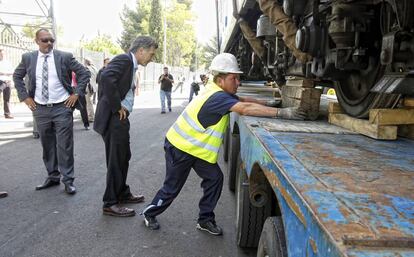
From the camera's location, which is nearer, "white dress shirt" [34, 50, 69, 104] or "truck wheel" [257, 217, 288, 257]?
"truck wheel" [257, 217, 288, 257]

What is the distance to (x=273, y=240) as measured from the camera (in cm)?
192

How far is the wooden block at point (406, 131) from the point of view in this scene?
2.80 m

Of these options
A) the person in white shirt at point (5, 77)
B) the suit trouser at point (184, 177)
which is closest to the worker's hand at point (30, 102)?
the suit trouser at point (184, 177)

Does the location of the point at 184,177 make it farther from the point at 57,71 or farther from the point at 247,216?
the point at 57,71

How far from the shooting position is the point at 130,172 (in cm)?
632

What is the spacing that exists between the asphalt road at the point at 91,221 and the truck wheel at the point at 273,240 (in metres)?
1.63

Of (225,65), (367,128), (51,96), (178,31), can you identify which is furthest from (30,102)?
(178,31)

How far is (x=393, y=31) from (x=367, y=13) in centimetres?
41

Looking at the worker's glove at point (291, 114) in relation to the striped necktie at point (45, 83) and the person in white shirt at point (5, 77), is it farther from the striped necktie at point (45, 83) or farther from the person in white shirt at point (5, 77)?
the person in white shirt at point (5, 77)

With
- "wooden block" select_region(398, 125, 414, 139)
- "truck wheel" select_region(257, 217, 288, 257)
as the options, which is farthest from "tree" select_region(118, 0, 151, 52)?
"truck wheel" select_region(257, 217, 288, 257)

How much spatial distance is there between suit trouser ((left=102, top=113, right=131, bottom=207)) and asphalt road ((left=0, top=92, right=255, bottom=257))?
28 centimetres

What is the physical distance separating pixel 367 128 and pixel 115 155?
8.49 feet

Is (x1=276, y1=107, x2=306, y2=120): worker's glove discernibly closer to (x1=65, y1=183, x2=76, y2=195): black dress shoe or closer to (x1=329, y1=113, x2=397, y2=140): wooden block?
(x1=329, y1=113, x2=397, y2=140): wooden block

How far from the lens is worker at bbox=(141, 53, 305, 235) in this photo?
342cm
